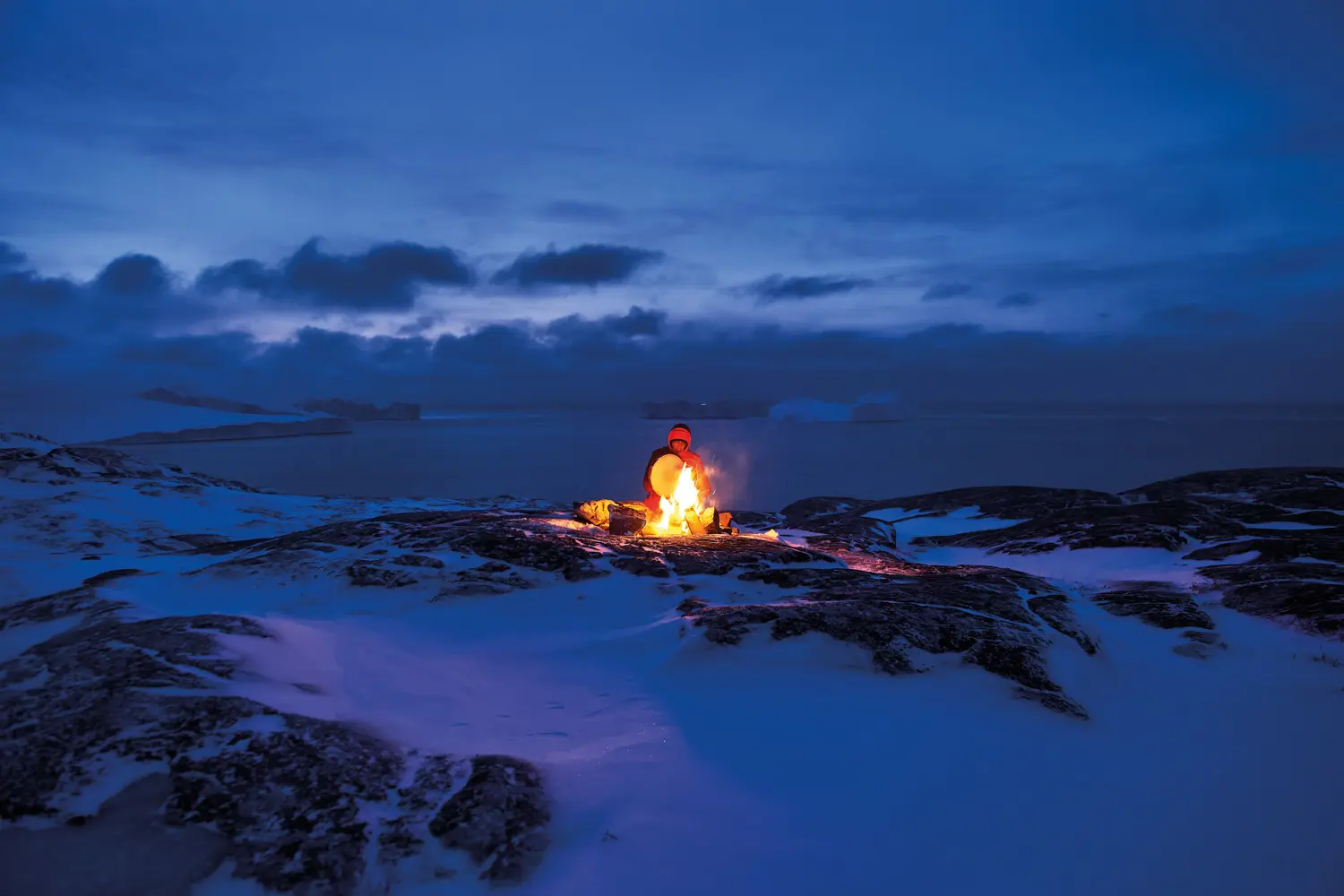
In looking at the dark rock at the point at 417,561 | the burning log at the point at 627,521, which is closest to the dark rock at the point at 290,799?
the dark rock at the point at 417,561

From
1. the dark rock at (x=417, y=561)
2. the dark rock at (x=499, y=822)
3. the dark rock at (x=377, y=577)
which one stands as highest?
the dark rock at (x=417, y=561)

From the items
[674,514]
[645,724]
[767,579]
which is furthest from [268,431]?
[645,724]

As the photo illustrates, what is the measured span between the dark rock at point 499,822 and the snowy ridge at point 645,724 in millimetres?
19

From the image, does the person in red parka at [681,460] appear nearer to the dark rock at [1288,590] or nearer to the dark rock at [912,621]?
the dark rock at [912,621]

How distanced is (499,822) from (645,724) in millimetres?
1393

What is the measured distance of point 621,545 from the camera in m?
9.59

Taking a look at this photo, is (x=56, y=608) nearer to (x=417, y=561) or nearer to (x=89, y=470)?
(x=417, y=561)

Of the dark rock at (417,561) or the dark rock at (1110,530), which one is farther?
the dark rock at (1110,530)

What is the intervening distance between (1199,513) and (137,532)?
67.6 feet

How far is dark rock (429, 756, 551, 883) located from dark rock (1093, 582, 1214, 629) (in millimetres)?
7385

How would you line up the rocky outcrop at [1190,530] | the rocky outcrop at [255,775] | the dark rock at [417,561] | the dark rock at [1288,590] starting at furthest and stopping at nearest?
the rocky outcrop at [1190,530], the dark rock at [417,561], the dark rock at [1288,590], the rocky outcrop at [255,775]

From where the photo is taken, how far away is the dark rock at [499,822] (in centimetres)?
368

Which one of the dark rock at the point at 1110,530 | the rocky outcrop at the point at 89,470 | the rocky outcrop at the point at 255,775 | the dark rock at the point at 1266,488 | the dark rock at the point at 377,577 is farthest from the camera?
the dark rock at the point at 1266,488

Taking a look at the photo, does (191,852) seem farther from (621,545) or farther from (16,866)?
(621,545)
